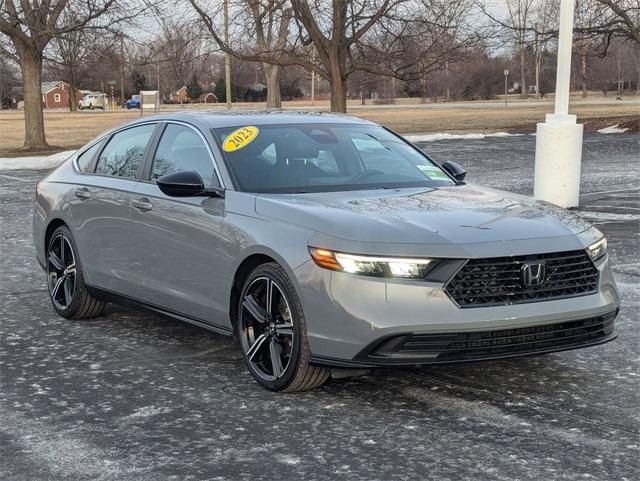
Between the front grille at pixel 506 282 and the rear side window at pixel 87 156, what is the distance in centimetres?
369

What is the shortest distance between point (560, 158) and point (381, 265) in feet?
30.2

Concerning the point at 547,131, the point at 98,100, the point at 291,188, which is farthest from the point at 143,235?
the point at 98,100

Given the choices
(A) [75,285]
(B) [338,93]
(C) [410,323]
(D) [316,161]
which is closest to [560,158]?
(D) [316,161]

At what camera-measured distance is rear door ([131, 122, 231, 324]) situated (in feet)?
19.1

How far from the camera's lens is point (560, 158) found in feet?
44.2

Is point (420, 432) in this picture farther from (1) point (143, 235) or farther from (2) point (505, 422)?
(1) point (143, 235)

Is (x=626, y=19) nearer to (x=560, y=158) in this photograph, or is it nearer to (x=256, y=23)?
(x=256, y=23)

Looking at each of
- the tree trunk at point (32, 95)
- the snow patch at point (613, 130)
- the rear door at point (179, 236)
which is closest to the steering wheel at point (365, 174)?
the rear door at point (179, 236)

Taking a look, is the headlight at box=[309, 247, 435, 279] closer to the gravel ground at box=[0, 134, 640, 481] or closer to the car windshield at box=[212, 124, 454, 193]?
the gravel ground at box=[0, 134, 640, 481]

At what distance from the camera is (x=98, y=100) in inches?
4865

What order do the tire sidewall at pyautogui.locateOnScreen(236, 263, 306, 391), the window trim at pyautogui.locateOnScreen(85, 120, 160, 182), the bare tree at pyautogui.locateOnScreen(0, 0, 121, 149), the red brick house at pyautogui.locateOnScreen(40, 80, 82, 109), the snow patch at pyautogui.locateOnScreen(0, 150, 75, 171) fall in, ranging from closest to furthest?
the tire sidewall at pyautogui.locateOnScreen(236, 263, 306, 391)
the window trim at pyautogui.locateOnScreen(85, 120, 160, 182)
the snow patch at pyautogui.locateOnScreen(0, 150, 75, 171)
the bare tree at pyautogui.locateOnScreen(0, 0, 121, 149)
the red brick house at pyautogui.locateOnScreen(40, 80, 82, 109)

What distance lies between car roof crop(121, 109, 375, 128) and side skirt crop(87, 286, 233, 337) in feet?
3.98

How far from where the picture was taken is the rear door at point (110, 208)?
676 centimetres

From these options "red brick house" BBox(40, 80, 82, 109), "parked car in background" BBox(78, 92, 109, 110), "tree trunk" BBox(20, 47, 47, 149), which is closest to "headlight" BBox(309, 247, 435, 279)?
"tree trunk" BBox(20, 47, 47, 149)
